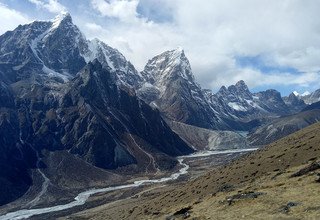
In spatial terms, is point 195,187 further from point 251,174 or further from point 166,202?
point 251,174

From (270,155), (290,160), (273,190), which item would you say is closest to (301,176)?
(273,190)

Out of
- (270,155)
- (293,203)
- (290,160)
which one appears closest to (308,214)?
(293,203)

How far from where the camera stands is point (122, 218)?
124 meters

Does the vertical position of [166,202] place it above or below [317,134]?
below

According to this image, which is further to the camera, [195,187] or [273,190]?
[195,187]

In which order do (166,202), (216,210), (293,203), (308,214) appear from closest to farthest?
(308,214) → (293,203) → (216,210) → (166,202)

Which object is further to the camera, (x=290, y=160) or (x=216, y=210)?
(x=290, y=160)

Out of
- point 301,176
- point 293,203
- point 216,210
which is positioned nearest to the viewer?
point 293,203

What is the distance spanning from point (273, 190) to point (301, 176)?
6982 millimetres

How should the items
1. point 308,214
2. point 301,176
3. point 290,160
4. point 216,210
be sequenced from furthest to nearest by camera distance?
point 290,160 < point 301,176 < point 216,210 < point 308,214

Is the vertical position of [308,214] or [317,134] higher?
[317,134]

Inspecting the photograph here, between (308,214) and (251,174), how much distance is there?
200 ft

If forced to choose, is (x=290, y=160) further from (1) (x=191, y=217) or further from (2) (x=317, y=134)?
(1) (x=191, y=217)

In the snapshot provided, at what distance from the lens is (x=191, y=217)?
66625 mm
